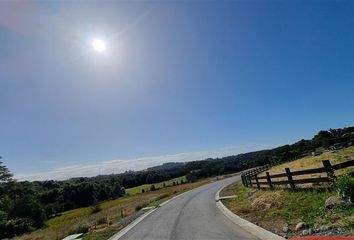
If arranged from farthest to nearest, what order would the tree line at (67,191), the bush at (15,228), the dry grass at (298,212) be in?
1. the tree line at (67,191)
2. the bush at (15,228)
3. the dry grass at (298,212)

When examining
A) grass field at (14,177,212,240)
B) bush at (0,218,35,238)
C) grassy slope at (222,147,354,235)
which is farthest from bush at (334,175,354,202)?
bush at (0,218,35,238)

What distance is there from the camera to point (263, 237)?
32.8ft

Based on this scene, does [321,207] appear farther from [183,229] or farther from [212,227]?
[183,229]

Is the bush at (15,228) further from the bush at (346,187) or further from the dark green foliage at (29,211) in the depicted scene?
the bush at (346,187)

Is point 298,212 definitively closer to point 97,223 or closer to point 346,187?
point 346,187

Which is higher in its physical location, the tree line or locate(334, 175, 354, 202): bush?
the tree line

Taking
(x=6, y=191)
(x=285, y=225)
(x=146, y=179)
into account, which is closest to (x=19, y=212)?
(x=6, y=191)

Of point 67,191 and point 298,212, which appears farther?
point 67,191

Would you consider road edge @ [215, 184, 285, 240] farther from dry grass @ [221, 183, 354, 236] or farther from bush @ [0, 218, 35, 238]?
bush @ [0, 218, 35, 238]

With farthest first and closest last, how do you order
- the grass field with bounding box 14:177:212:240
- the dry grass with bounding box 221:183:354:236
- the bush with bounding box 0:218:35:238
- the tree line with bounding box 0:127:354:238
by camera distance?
1. the tree line with bounding box 0:127:354:238
2. the bush with bounding box 0:218:35:238
3. the grass field with bounding box 14:177:212:240
4. the dry grass with bounding box 221:183:354:236

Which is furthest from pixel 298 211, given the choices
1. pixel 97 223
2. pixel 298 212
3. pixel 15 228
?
pixel 15 228

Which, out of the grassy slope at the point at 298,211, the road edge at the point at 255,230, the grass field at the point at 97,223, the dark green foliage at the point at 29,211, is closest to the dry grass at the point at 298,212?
the grassy slope at the point at 298,211

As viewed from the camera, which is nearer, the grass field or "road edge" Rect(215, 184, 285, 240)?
"road edge" Rect(215, 184, 285, 240)

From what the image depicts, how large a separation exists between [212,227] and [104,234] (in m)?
7.13
